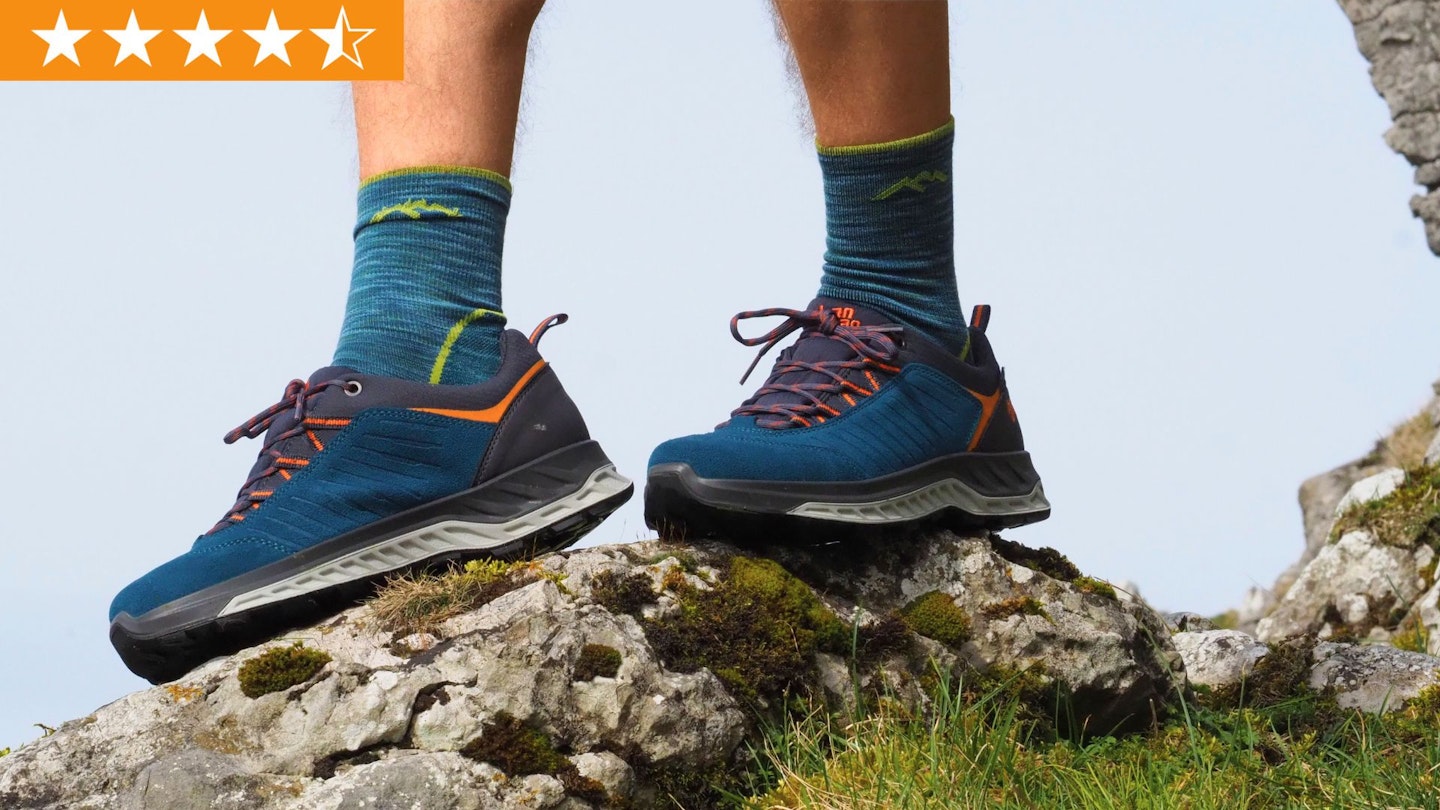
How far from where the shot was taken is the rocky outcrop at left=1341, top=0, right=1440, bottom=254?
9.26 meters

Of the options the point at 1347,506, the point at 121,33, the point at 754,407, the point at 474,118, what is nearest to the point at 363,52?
the point at 474,118

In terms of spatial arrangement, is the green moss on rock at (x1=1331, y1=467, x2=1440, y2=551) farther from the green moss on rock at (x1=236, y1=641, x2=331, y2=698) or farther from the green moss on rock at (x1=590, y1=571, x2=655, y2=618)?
the green moss on rock at (x1=236, y1=641, x2=331, y2=698)

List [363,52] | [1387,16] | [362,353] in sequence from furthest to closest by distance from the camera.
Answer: [1387,16] → [363,52] → [362,353]

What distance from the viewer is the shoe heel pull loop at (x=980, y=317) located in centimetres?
336

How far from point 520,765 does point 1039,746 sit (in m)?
1.14

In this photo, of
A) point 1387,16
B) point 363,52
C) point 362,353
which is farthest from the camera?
point 1387,16

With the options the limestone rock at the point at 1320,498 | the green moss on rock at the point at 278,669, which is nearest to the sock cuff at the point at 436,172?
the green moss on rock at the point at 278,669

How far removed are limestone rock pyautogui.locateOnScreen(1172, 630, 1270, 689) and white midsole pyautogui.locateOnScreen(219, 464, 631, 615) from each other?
177cm

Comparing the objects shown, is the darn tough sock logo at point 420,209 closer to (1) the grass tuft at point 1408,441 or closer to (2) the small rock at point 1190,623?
(2) the small rock at point 1190,623

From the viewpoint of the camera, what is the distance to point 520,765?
2230mm

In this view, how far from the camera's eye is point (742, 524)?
2756 mm

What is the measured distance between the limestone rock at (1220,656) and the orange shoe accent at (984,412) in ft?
3.03

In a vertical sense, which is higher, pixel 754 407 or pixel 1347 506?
pixel 754 407

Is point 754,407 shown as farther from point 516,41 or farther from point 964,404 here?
point 516,41
